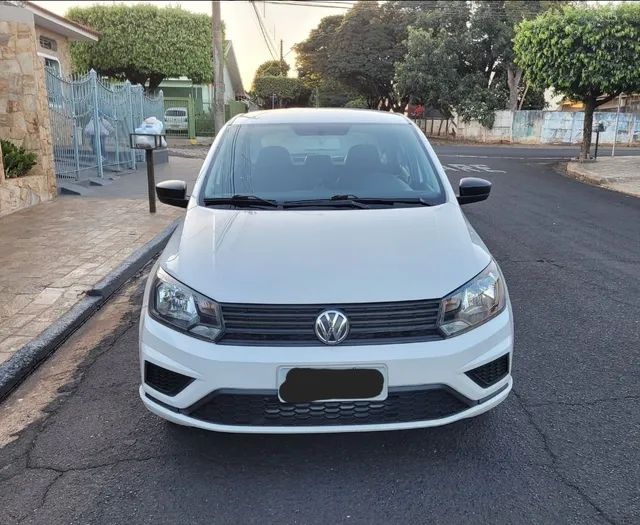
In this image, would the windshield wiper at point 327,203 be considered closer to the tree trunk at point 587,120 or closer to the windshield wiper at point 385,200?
the windshield wiper at point 385,200

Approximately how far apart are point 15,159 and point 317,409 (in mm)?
8324

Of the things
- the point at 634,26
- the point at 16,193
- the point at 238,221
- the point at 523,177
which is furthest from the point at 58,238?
the point at 634,26

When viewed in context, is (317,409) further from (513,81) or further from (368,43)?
(368,43)

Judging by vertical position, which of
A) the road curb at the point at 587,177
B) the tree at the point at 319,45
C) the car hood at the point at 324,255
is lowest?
the road curb at the point at 587,177

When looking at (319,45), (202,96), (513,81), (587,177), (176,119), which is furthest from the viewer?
(319,45)

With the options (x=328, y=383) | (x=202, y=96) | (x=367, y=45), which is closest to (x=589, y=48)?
(x=328, y=383)

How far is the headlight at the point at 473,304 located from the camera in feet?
8.51

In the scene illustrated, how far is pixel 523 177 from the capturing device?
603 inches

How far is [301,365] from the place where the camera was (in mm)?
2432

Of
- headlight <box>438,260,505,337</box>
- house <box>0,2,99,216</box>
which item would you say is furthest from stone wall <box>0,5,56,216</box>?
headlight <box>438,260,505,337</box>

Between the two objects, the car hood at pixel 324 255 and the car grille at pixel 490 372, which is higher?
the car hood at pixel 324 255

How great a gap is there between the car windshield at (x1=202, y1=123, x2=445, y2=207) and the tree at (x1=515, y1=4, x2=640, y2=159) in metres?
14.7

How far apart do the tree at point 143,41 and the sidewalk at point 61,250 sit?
2036 cm

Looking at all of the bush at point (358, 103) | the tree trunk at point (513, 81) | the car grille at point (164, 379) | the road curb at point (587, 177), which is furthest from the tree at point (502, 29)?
the car grille at point (164, 379)
